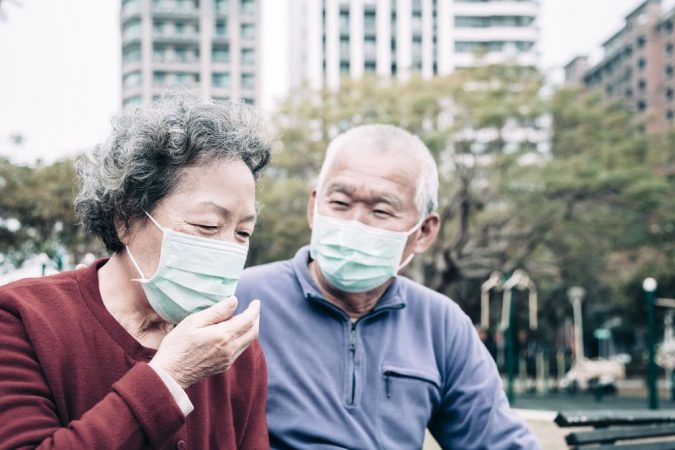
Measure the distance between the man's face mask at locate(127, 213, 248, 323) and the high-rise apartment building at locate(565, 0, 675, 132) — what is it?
60.4 m

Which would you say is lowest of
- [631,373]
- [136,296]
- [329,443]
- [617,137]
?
[631,373]

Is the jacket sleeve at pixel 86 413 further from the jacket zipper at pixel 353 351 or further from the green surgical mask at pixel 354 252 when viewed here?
the green surgical mask at pixel 354 252

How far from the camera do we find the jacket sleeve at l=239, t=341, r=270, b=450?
7.41 feet

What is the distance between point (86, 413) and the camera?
1672 millimetres

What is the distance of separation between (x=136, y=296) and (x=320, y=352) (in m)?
0.93

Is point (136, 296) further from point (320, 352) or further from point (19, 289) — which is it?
point (320, 352)

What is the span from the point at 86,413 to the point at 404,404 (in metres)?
1.37

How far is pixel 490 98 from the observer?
21609 mm

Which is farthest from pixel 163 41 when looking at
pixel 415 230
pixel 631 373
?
pixel 415 230

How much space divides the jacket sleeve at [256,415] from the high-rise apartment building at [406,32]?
6834cm

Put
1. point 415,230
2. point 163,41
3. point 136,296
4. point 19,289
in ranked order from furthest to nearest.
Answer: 1. point 163,41
2. point 415,230
3. point 136,296
4. point 19,289

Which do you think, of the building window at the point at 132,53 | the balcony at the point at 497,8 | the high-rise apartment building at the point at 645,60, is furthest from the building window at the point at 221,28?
the high-rise apartment building at the point at 645,60

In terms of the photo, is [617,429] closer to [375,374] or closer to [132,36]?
[375,374]

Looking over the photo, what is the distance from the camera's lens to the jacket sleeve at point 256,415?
2258 millimetres
